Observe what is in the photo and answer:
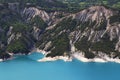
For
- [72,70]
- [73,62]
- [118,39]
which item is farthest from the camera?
[118,39]

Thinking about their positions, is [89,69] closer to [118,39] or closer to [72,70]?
[72,70]

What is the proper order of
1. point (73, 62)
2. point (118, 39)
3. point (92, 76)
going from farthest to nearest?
point (118, 39), point (73, 62), point (92, 76)

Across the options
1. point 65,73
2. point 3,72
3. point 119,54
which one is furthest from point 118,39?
point 3,72

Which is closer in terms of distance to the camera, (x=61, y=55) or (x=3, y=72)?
(x=3, y=72)

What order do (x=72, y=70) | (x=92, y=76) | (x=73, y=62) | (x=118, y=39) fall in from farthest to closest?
(x=118, y=39)
(x=73, y=62)
(x=72, y=70)
(x=92, y=76)

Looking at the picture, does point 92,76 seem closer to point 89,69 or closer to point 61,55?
point 89,69

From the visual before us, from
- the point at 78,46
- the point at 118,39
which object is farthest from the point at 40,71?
the point at 118,39
